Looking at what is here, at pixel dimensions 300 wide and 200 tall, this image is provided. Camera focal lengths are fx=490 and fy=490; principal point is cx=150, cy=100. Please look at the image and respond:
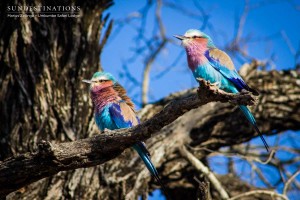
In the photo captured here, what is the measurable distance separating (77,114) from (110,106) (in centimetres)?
51

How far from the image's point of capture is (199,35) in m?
4.42

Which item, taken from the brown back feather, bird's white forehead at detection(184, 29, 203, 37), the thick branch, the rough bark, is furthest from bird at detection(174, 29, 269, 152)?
the thick branch

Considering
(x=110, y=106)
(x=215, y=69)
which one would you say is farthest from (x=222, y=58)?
(x=110, y=106)

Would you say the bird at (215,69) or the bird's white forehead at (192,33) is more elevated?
the bird's white forehead at (192,33)

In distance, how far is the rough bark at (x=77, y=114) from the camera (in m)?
4.52

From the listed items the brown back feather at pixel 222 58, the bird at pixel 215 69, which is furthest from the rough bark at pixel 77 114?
the brown back feather at pixel 222 58

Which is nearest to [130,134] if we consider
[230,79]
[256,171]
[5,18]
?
[230,79]

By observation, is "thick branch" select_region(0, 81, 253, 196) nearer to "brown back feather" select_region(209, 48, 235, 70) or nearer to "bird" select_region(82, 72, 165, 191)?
"bird" select_region(82, 72, 165, 191)

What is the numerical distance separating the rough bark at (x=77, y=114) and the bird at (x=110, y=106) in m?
0.34

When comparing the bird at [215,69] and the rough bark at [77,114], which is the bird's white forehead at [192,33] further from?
the rough bark at [77,114]

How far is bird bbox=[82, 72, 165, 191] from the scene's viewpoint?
14.5 ft

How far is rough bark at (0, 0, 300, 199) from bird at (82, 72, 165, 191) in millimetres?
342

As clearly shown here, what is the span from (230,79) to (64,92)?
5.62 feet

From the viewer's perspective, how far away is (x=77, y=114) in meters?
4.83
